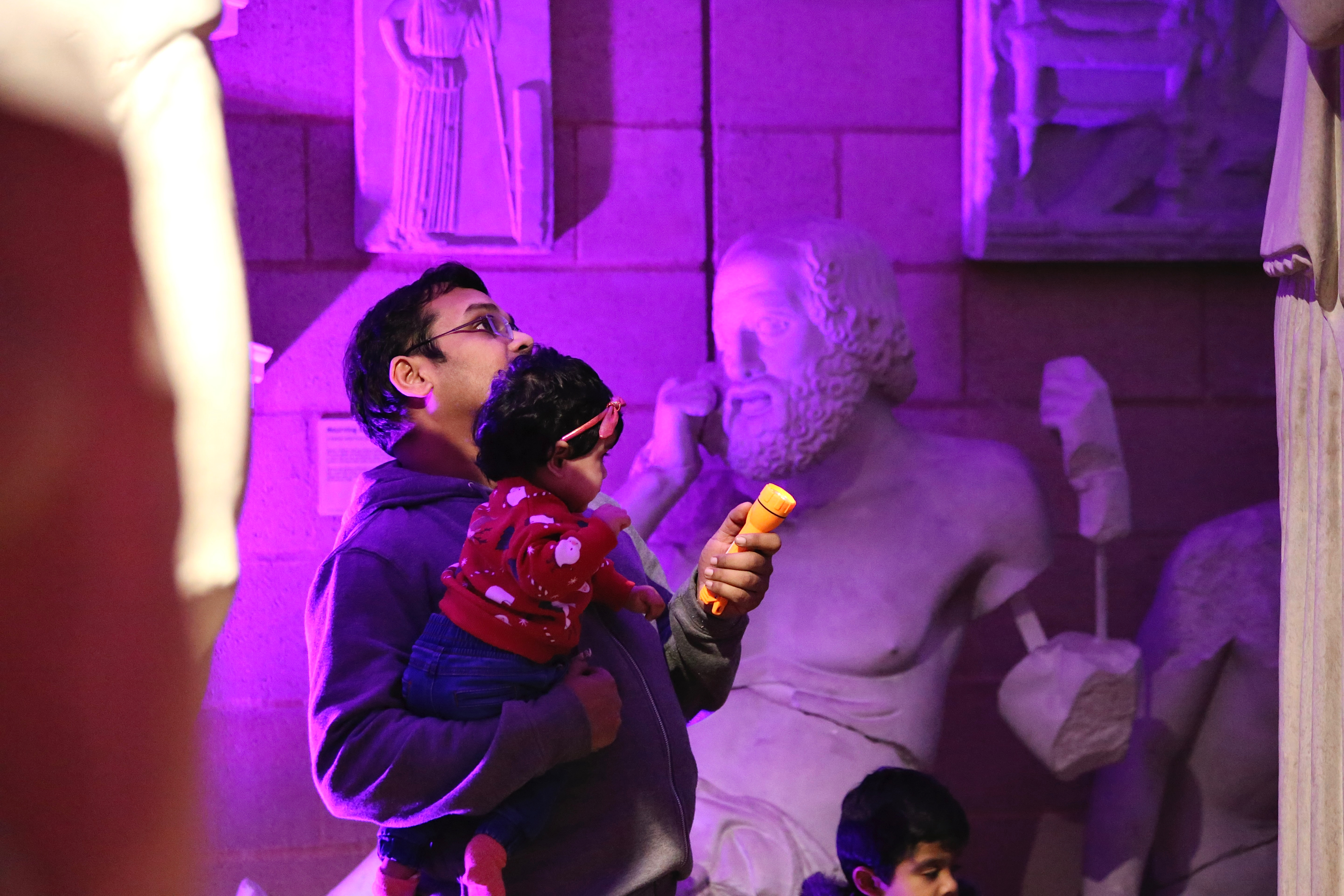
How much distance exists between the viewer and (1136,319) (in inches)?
166

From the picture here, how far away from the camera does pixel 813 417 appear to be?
10.2ft

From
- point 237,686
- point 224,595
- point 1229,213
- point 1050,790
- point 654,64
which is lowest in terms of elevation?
point 1050,790

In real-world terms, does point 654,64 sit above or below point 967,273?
above

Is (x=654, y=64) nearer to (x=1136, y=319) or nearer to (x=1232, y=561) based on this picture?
(x=1136, y=319)

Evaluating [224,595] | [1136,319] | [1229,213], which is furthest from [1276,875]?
[224,595]

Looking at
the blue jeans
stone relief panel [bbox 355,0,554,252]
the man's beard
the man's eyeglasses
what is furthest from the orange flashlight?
stone relief panel [bbox 355,0,554,252]

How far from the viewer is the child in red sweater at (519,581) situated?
1.65 m

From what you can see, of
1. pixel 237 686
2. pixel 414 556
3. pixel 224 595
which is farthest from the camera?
pixel 237 686

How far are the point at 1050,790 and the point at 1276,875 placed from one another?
2.62ft

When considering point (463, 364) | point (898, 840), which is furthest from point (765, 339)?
point (463, 364)

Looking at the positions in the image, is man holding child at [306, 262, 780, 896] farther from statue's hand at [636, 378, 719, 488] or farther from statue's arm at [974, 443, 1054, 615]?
statue's arm at [974, 443, 1054, 615]

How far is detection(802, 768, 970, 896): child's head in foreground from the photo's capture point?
2.55m

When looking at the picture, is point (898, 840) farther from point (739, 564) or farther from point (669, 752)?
point (739, 564)

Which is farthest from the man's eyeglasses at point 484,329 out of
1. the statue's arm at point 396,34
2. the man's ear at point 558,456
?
the statue's arm at point 396,34
